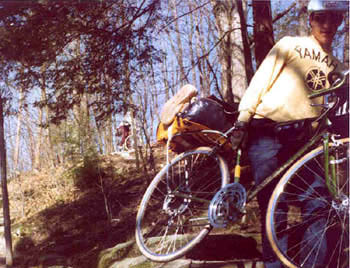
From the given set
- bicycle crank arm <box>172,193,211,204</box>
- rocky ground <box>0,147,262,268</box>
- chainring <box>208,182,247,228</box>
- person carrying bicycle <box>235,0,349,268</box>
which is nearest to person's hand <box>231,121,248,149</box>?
person carrying bicycle <box>235,0,349,268</box>

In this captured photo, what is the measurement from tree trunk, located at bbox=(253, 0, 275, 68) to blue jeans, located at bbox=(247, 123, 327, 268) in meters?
1.93

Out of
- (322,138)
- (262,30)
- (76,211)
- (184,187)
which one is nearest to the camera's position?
(322,138)

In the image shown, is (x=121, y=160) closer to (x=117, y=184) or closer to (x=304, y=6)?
(x=117, y=184)

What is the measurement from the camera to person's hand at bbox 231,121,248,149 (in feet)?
7.70

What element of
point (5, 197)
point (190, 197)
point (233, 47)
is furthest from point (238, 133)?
point (5, 197)

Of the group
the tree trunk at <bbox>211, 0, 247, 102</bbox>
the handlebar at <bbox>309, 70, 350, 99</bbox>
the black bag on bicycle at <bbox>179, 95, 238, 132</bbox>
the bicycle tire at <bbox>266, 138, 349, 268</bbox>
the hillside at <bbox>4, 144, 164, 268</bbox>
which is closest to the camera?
the handlebar at <bbox>309, 70, 350, 99</bbox>

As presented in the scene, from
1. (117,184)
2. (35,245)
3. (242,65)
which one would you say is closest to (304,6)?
(242,65)

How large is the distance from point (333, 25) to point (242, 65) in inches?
143

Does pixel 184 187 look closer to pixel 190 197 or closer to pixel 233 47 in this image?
pixel 190 197

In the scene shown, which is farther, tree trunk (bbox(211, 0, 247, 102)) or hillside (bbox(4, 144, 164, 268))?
hillside (bbox(4, 144, 164, 268))

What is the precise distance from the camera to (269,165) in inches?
94.0

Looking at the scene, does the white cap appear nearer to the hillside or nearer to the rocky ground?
the rocky ground

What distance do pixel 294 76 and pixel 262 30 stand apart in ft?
6.90

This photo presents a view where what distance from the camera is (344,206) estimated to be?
2.02 meters
